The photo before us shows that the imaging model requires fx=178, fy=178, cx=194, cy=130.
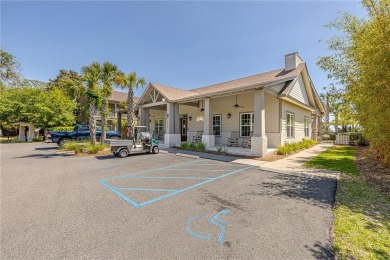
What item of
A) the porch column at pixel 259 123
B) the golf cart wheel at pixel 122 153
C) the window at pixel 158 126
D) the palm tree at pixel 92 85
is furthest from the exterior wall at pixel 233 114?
the palm tree at pixel 92 85

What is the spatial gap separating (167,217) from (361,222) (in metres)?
3.59

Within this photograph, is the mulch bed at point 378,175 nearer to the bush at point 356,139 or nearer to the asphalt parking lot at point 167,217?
the asphalt parking lot at point 167,217

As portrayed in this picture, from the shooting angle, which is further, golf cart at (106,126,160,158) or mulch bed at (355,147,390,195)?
golf cart at (106,126,160,158)

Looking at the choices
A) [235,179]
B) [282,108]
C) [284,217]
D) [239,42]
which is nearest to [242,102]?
[282,108]

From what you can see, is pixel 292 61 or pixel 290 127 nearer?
pixel 290 127

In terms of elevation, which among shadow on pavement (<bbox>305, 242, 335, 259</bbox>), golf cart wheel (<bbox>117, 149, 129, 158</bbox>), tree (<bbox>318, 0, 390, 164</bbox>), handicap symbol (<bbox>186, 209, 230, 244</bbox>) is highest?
tree (<bbox>318, 0, 390, 164</bbox>)

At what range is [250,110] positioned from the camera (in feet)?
44.6

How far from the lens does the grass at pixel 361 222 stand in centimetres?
248

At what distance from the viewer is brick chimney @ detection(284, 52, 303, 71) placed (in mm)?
14516

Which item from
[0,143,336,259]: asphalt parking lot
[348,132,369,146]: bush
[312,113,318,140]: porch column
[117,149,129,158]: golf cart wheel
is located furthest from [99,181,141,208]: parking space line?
[312,113,318,140]: porch column

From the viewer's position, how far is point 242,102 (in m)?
14.0

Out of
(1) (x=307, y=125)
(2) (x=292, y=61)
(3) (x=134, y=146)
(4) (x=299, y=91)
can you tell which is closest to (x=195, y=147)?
(3) (x=134, y=146)

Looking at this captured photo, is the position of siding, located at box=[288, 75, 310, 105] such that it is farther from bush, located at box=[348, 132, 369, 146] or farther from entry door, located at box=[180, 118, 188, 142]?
entry door, located at box=[180, 118, 188, 142]

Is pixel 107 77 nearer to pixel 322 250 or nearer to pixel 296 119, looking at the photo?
pixel 322 250
